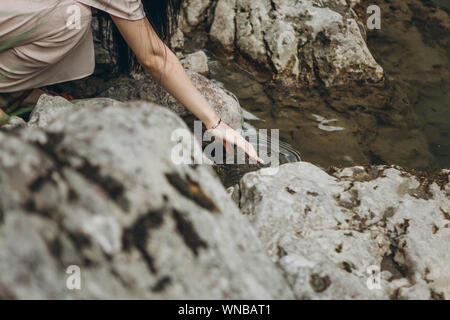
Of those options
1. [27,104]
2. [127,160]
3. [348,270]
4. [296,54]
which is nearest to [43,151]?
[127,160]

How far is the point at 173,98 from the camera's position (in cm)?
352

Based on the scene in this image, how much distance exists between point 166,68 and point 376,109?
220cm

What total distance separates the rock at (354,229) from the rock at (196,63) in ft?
6.52

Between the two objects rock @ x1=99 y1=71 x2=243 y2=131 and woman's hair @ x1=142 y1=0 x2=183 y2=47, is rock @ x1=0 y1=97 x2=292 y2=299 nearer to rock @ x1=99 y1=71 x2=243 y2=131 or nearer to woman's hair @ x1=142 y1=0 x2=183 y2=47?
woman's hair @ x1=142 y1=0 x2=183 y2=47

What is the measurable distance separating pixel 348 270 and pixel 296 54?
2.92m

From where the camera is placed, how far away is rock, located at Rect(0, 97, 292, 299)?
105 cm

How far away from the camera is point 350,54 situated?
408 cm

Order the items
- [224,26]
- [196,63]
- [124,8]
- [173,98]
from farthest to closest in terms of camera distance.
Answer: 1. [224,26]
2. [196,63]
3. [173,98]
4. [124,8]

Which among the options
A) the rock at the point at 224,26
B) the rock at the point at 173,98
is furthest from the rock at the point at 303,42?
the rock at the point at 173,98

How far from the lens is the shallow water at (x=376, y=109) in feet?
10.8

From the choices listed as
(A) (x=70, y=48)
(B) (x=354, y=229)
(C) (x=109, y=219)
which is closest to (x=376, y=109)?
(B) (x=354, y=229)

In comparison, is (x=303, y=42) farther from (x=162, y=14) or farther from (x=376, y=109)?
(x=162, y=14)

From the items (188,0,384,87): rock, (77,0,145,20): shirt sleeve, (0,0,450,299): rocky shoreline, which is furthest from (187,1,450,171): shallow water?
(77,0,145,20): shirt sleeve

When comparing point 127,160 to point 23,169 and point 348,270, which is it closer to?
point 23,169
